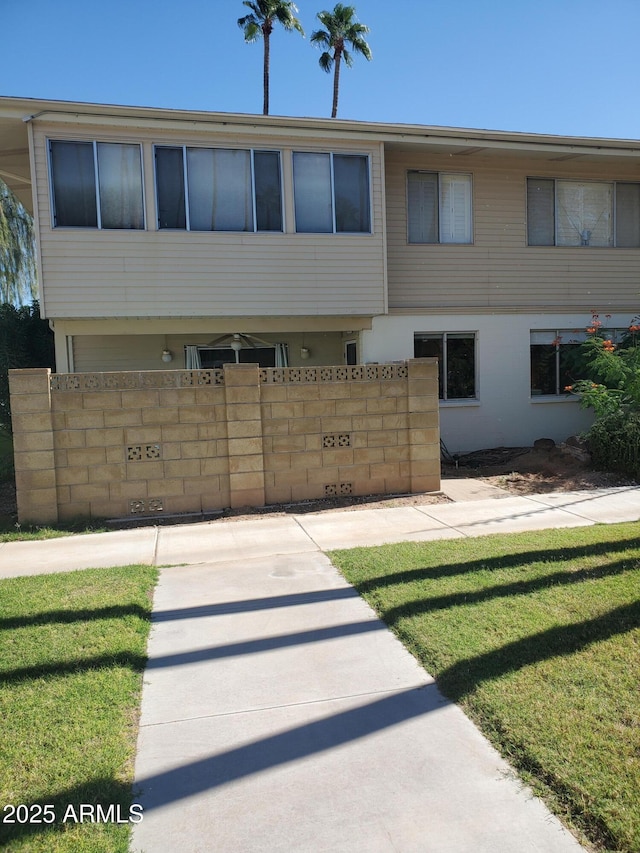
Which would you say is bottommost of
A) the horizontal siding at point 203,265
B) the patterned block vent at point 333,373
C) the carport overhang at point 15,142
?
the patterned block vent at point 333,373

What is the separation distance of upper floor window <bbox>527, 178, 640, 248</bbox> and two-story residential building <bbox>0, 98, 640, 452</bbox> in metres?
0.03

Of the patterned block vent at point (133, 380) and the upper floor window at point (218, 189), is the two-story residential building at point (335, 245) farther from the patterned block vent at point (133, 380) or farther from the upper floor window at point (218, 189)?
the patterned block vent at point (133, 380)

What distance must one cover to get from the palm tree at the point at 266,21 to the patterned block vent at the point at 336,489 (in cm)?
2497

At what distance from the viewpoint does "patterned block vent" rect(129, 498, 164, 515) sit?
8.45 meters

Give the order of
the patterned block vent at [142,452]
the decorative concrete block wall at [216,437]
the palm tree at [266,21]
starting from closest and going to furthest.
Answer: the decorative concrete block wall at [216,437] < the patterned block vent at [142,452] < the palm tree at [266,21]

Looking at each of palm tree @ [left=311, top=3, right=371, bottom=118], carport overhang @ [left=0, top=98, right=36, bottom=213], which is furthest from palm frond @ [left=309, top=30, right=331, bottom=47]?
carport overhang @ [left=0, top=98, right=36, bottom=213]

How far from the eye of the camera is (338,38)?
3030 cm

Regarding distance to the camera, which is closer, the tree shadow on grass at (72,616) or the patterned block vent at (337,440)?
the tree shadow on grass at (72,616)

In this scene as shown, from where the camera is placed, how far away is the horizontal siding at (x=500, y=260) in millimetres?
12781

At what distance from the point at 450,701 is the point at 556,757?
30.0 inches

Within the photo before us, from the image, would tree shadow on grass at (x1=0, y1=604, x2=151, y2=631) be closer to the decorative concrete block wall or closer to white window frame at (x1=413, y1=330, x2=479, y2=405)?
the decorative concrete block wall

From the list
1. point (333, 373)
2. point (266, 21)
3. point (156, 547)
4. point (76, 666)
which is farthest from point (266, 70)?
point (76, 666)

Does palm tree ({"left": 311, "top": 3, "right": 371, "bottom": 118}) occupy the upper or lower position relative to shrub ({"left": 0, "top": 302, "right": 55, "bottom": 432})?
upper

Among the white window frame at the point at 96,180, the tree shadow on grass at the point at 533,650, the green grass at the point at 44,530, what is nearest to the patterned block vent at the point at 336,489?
the green grass at the point at 44,530
